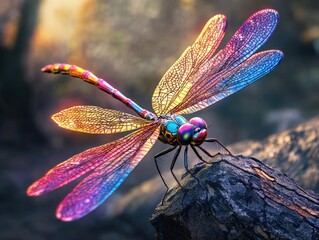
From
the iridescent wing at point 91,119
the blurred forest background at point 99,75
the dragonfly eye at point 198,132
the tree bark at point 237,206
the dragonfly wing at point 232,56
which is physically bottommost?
the tree bark at point 237,206

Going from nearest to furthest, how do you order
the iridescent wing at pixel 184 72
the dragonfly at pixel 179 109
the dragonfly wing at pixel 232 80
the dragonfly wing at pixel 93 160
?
the dragonfly wing at pixel 93 160 < the dragonfly at pixel 179 109 < the dragonfly wing at pixel 232 80 < the iridescent wing at pixel 184 72

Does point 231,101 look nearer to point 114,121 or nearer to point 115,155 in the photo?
point 114,121

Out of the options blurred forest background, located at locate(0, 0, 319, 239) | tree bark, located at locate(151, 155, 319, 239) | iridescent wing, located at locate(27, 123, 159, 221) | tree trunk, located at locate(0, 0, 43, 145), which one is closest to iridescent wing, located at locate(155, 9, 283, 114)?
iridescent wing, located at locate(27, 123, 159, 221)

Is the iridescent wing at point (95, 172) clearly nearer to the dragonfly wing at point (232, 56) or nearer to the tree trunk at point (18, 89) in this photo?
the dragonfly wing at point (232, 56)

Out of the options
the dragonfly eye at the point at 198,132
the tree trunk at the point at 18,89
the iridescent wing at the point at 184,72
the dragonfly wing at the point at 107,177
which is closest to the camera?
the dragonfly wing at the point at 107,177

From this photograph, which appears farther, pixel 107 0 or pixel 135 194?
pixel 107 0

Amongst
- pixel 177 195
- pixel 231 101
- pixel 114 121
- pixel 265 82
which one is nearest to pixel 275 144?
pixel 114 121

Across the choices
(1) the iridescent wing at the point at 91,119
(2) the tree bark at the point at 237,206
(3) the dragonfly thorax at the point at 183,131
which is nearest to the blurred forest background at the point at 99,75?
(1) the iridescent wing at the point at 91,119
